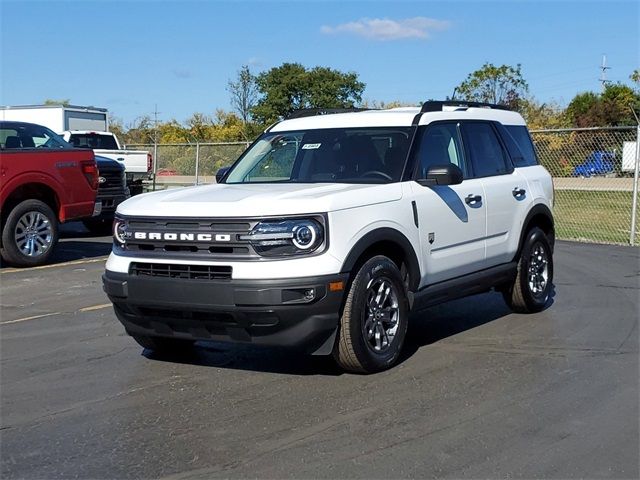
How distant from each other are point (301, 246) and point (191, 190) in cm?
140

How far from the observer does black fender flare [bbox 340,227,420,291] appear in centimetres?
573

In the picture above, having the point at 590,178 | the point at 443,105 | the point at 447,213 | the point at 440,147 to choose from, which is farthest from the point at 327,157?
the point at 590,178

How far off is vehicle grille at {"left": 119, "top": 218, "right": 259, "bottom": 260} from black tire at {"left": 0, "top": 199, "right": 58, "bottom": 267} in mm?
6085

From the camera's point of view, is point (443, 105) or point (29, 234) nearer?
point (443, 105)

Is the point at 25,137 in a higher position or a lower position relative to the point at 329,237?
higher

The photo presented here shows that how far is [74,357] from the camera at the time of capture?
672 centimetres

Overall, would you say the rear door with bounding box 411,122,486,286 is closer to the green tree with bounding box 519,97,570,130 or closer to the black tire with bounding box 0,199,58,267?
the black tire with bounding box 0,199,58,267

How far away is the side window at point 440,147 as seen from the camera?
6.86m

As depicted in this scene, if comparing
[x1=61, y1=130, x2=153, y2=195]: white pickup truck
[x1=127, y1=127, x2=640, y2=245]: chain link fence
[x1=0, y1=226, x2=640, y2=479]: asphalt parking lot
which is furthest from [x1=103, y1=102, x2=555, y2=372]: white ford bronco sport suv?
[x1=61, y1=130, x2=153, y2=195]: white pickup truck

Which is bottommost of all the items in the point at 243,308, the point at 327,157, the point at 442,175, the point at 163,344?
the point at 163,344

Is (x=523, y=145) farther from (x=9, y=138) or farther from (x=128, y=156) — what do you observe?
(x=128, y=156)

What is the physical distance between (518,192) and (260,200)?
3309mm

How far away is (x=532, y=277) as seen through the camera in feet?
27.3

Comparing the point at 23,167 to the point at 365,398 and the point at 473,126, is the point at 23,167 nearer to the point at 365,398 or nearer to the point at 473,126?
the point at 473,126
